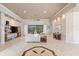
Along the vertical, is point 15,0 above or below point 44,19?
below

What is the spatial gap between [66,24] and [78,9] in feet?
6.24

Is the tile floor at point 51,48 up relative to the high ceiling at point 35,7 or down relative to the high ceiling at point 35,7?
down

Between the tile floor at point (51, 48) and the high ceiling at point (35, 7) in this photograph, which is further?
the high ceiling at point (35, 7)

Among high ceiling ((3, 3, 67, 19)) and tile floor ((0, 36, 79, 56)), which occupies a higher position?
high ceiling ((3, 3, 67, 19))

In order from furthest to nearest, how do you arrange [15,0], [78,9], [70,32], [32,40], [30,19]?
[30,19] < [32,40] < [70,32] < [78,9] < [15,0]

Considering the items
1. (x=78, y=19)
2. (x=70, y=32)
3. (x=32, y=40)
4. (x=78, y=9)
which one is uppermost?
(x=78, y=9)

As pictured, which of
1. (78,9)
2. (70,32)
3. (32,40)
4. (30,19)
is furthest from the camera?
(30,19)

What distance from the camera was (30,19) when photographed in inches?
883

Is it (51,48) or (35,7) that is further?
(35,7)

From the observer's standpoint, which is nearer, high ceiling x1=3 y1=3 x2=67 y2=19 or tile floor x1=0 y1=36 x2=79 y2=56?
tile floor x1=0 y1=36 x2=79 y2=56

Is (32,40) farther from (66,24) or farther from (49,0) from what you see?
(49,0)

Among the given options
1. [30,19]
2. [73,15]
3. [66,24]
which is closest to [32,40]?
[66,24]

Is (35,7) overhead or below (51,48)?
overhead

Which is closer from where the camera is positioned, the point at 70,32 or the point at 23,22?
the point at 70,32
